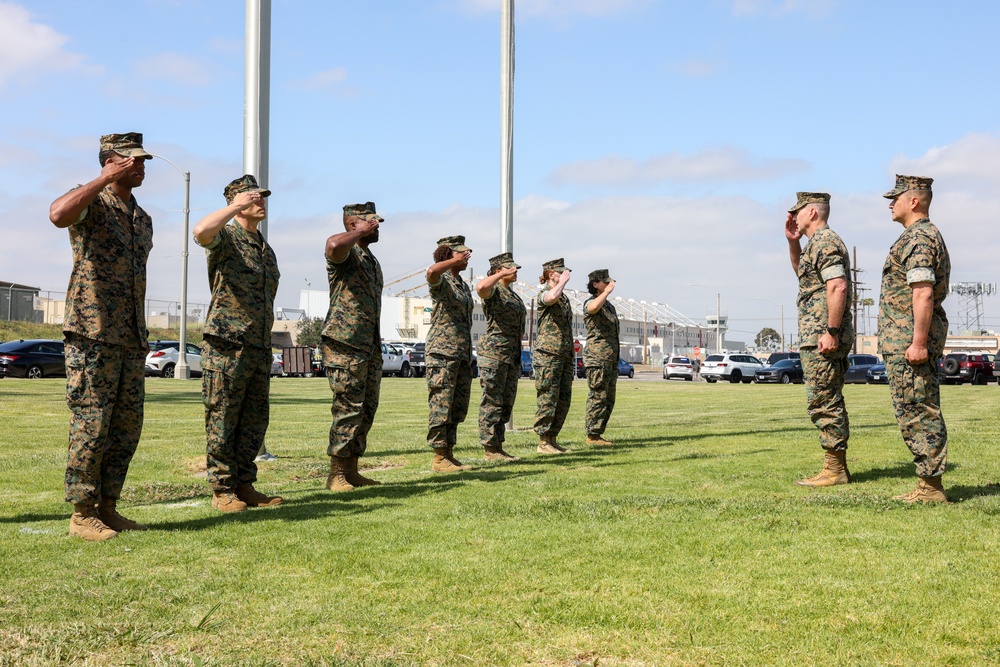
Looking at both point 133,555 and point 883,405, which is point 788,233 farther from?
point 883,405

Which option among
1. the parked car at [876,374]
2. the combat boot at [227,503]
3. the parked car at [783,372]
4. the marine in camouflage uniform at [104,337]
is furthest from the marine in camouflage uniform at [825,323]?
the parked car at [783,372]

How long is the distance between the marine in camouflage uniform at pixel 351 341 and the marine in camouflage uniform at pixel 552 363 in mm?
3169

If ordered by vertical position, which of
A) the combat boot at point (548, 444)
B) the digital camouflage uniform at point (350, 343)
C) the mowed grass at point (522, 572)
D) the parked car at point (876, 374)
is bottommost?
the mowed grass at point (522, 572)

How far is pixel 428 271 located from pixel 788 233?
2928 millimetres

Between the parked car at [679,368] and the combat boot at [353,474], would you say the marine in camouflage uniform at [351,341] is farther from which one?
the parked car at [679,368]

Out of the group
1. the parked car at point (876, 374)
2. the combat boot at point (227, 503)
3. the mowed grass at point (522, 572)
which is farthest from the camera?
the parked car at point (876, 374)

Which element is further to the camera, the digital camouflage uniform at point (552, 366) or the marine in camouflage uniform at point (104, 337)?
the digital camouflage uniform at point (552, 366)

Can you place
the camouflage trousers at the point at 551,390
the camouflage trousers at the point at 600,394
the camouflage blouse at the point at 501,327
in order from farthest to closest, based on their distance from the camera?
the camouflage trousers at the point at 600,394 → the camouflage trousers at the point at 551,390 → the camouflage blouse at the point at 501,327

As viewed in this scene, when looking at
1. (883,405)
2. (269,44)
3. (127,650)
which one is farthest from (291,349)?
(127,650)

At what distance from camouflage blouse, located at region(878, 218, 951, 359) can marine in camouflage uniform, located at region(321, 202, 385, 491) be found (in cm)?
360

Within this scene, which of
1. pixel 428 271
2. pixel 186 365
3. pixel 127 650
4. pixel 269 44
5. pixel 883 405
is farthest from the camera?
pixel 186 365

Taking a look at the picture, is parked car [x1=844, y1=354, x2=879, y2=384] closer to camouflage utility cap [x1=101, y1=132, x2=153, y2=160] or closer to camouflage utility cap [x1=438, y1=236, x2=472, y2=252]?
camouflage utility cap [x1=438, y1=236, x2=472, y2=252]

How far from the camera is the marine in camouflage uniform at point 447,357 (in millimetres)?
8578

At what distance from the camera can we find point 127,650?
3451mm
